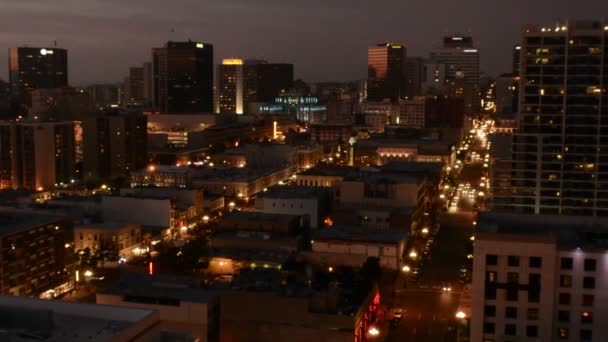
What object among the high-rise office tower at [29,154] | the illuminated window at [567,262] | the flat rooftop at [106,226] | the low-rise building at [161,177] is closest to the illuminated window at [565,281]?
the illuminated window at [567,262]

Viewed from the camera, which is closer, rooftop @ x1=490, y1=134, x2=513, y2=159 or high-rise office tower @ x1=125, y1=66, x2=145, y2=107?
rooftop @ x1=490, y1=134, x2=513, y2=159

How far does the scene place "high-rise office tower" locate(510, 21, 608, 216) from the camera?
22.7 meters

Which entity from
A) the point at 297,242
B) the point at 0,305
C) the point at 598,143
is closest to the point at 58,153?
the point at 297,242

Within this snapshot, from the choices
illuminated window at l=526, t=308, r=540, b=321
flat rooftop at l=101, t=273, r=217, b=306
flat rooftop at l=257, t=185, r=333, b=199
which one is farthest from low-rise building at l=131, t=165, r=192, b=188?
illuminated window at l=526, t=308, r=540, b=321

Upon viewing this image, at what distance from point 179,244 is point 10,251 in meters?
6.62

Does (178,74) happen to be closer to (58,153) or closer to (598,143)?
(58,153)

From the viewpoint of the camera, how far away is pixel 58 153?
36375 mm

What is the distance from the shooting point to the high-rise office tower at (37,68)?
7244 centimetres

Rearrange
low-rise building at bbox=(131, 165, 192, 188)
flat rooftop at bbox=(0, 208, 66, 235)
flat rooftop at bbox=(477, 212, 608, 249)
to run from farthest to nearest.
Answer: low-rise building at bbox=(131, 165, 192, 188) → flat rooftop at bbox=(0, 208, 66, 235) → flat rooftop at bbox=(477, 212, 608, 249)

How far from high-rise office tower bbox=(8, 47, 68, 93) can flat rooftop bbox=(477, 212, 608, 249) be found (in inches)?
2565

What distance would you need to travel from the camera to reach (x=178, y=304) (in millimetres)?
14250

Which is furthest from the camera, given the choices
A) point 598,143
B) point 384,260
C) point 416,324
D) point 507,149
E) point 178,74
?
point 178,74

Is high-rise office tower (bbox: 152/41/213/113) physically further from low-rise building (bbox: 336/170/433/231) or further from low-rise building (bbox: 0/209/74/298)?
low-rise building (bbox: 0/209/74/298)

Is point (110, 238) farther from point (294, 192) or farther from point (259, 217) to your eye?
point (294, 192)
